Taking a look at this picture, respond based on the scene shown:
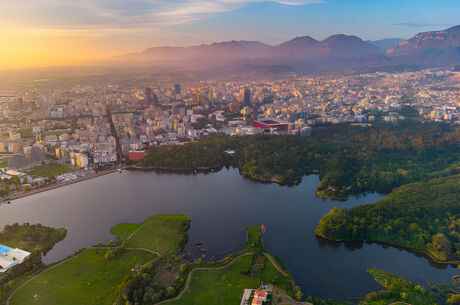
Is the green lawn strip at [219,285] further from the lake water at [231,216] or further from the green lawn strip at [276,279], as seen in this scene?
the lake water at [231,216]

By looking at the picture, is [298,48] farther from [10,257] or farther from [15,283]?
[15,283]

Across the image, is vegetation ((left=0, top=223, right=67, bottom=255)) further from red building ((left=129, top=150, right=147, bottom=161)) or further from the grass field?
red building ((left=129, top=150, right=147, bottom=161))

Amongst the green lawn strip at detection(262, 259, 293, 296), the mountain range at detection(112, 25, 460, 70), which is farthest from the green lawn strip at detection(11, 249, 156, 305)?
the mountain range at detection(112, 25, 460, 70)

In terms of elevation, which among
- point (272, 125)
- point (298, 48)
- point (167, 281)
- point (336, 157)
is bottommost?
point (167, 281)

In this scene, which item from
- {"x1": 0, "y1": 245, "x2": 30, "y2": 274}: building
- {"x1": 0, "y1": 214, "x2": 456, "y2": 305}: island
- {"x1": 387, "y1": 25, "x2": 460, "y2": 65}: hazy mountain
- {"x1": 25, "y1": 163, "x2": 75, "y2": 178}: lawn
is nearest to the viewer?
{"x1": 0, "y1": 214, "x2": 456, "y2": 305}: island

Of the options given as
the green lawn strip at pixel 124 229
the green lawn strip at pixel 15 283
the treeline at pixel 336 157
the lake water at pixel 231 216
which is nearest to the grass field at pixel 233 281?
the lake water at pixel 231 216

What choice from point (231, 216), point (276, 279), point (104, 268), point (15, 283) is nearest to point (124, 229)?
point (104, 268)
